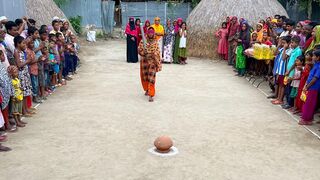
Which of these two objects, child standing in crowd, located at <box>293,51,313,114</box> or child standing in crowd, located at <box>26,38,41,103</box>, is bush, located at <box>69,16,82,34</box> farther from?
child standing in crowd, located at <box>293,51,313,114</box>

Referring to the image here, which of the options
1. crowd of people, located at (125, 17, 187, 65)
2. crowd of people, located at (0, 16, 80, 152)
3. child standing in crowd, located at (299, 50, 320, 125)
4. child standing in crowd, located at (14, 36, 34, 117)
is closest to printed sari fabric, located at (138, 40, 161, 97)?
crowd of people, located at (0, 16, 80, 152)

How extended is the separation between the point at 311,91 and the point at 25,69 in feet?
16.0

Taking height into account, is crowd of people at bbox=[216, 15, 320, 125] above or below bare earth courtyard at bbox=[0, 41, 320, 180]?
above

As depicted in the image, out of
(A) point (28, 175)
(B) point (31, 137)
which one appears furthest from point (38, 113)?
(A) point (28, 175)

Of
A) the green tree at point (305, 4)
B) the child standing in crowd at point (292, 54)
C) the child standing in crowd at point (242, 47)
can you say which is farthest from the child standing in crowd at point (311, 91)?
the green tree at point (305, 4)

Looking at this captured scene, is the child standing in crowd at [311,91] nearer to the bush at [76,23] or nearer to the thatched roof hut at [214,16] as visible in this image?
the thatched roof hut at [214,16]

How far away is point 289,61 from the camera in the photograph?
284 inches

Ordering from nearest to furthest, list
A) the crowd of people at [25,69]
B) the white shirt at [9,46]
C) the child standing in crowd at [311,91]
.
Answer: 1. the crowd of people at [25,69]
2. the child standing in crowd at [311,91]
3. the white shirt at [9,46]

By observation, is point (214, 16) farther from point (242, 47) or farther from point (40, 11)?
point (40, 11)

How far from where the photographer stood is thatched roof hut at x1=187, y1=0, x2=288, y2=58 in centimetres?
1383

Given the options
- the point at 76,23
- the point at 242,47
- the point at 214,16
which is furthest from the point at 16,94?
the point at 76,23

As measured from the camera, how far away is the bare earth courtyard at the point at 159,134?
4.50 meters

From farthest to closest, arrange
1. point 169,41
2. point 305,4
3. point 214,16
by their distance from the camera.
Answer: point 305,4 → point 214,16 → point 169,41

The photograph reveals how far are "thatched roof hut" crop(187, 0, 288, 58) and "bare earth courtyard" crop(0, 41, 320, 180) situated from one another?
475cm
